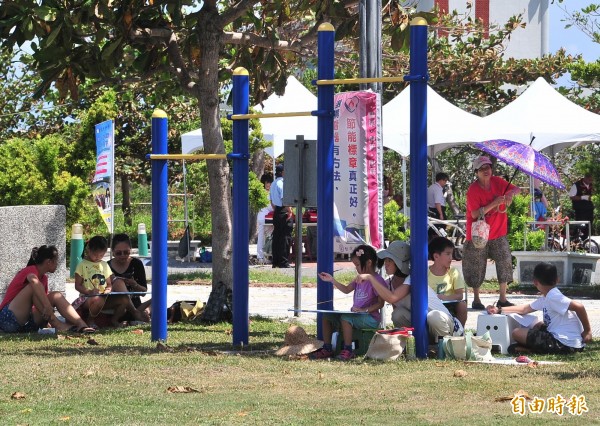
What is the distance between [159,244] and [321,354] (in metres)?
2.32

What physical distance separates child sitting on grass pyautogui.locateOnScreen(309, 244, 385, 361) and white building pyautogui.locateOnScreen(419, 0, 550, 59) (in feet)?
131

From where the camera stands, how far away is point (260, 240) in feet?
78.5

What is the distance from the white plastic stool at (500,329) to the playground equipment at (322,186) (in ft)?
2.54

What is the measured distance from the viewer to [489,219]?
14844 mm

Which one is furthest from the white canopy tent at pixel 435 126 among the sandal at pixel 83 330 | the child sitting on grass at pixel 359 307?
the child sitting on grass at pixel 359 307

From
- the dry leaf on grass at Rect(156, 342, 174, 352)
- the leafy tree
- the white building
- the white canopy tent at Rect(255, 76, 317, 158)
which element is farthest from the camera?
the white building

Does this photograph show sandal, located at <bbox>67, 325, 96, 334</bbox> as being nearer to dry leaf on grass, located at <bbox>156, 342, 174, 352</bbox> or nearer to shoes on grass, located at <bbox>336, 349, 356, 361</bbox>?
dry leaf on grass, located at <bbox>156, 342, 174, 352</bbox>

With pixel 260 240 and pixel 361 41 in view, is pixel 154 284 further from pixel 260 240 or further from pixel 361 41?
pixel 260 240

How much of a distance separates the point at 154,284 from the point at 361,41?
10.7 feet

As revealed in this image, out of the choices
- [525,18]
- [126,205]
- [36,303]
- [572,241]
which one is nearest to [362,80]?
[36,303]

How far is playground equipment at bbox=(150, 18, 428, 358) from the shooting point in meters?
10.6

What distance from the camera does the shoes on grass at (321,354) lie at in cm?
1072

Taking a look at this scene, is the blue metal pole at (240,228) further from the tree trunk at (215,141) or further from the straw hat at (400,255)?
the tree trunk at (215,141)

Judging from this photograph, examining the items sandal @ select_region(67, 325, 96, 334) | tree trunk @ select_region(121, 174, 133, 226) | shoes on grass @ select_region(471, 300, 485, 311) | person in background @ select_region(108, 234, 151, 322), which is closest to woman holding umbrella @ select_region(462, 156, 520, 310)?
shoes on grass @ select_region(471, 300, 485, 311)
